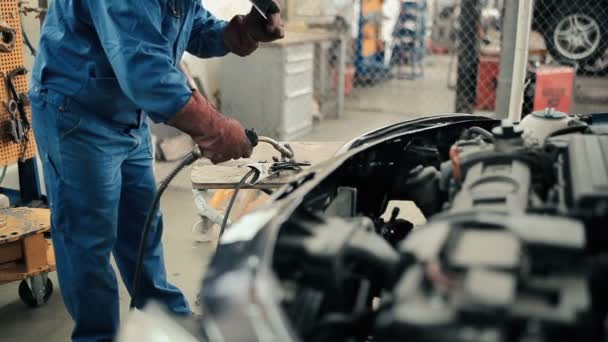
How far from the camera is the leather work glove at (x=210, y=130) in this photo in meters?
1.95

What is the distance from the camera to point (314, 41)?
6227mm

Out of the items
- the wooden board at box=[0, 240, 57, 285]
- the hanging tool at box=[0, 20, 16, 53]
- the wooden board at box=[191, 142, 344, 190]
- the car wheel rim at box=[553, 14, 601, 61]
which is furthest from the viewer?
the car wheel rim at box=[553, 14, 601, 61]

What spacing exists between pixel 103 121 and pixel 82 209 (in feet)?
1.03

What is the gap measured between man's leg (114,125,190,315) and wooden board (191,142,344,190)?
20 centimetres

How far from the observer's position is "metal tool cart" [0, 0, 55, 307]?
9.17 feet

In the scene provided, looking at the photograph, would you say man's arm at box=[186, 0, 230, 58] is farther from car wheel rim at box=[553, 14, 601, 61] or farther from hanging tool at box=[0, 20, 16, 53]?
car wheel rim at box=[553, 14, 601, 61]

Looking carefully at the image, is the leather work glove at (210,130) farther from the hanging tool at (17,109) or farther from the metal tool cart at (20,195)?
the hanging tool at (17,109)

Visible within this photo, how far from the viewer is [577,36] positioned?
727 centimetres

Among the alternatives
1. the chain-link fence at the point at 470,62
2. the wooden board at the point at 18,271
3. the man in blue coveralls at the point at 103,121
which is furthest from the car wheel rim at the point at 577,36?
the wooden board at the point at 18,271

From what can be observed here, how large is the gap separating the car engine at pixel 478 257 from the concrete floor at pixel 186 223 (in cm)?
176

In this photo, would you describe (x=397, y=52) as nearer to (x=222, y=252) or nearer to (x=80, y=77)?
(x=80, y=77)

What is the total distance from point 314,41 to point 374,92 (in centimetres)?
271

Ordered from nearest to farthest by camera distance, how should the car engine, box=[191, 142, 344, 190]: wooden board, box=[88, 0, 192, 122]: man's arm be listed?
1. the car engine
2. box=[88, 0, 192, 122]: man's arm
3. box=[191, 142, 344, 190]: wooden board

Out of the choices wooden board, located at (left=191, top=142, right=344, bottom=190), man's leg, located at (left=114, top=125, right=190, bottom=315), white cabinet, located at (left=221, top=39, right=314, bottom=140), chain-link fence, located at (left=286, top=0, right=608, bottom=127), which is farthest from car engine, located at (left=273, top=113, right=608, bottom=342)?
white cabinet, located at (left=221, top=39, right=314, bottom=140)
